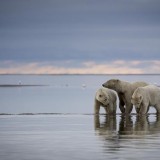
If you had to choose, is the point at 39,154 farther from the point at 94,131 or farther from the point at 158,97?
the point at 158,97

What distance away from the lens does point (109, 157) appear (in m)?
16.7

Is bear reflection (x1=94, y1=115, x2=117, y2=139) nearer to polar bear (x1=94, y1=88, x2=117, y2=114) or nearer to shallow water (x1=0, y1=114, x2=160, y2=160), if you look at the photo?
shallow water (x1=0, y1=114, x2=160, y2=160)

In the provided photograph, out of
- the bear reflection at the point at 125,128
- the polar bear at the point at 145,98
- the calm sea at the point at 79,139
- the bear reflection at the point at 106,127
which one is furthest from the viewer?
the polar bear at the point at 145,98

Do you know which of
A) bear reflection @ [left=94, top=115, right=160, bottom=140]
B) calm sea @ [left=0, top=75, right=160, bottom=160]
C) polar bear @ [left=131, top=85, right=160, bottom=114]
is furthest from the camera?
polar bear @ [left=131, top=85, right=160, bottom=114]

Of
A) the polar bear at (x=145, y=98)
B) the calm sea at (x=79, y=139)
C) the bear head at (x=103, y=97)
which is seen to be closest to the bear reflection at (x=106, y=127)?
the calm sea at (x=79, y=139)

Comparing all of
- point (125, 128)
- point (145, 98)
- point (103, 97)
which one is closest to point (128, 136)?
point (125, 128)

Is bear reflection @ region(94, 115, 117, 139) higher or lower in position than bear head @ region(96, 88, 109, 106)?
lower

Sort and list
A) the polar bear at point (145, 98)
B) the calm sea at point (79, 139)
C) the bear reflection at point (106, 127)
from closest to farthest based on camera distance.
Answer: the calm sea at point (79, 139) < the bear reflection at point (106, 127) < the polar bear at point (145, 98)

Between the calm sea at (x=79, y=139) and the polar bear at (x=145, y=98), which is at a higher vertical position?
the polar bear at (x=145, y=98)

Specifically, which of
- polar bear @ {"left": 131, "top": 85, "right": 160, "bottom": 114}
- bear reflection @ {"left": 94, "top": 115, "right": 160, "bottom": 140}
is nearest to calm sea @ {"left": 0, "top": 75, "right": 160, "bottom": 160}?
bear reflection @ {"left": 94, "top": 115, "right": 160, "bottom": 140}

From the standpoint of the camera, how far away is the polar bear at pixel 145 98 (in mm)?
33750

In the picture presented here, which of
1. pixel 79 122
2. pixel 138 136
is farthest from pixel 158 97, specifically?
pixel 138 136

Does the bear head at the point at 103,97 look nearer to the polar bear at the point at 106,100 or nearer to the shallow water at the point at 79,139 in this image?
the polar bear at the point at 106,100

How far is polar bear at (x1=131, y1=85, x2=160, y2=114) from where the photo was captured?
3375cm
